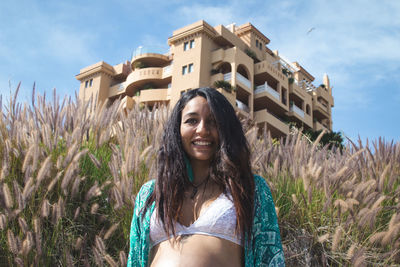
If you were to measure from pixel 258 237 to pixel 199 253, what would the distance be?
335 millimetres

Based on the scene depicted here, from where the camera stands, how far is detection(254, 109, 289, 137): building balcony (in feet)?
108

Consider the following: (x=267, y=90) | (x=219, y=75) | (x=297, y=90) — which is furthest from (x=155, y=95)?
(x=297, y=90)

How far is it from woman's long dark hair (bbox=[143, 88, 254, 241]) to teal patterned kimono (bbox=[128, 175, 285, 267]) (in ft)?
0.18

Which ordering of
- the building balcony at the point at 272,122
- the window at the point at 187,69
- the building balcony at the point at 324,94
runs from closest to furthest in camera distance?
the window at the point at 187,69, the building balcony at the point at 272,122, the building balcony at the point at 324,94

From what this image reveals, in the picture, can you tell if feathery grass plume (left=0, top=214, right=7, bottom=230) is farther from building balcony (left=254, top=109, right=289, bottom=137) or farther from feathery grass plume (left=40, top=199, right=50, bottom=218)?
building balcony (left=254, top=109, right=289, bottom=137)

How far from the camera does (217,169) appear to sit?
90.7 inches

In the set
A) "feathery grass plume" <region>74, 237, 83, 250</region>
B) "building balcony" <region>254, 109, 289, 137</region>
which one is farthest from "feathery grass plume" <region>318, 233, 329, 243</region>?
"building balcony" <region>254, 109, 289, 137</region>

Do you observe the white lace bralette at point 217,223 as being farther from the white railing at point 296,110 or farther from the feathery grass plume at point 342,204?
the white railing at point 296,110

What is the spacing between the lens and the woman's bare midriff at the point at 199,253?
203 cm

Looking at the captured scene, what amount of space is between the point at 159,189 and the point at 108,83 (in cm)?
4084

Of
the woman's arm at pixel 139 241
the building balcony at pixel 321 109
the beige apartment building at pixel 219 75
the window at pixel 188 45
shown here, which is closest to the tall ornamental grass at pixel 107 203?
the woman's arm at pixel 139 241

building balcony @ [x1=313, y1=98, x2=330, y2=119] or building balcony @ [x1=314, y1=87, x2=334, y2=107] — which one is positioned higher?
building balcony @ [x1=314, y1=87, x2=334, y2=107]

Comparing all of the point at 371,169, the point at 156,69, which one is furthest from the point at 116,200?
the point at 156,69

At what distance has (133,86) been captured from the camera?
3775 cm
